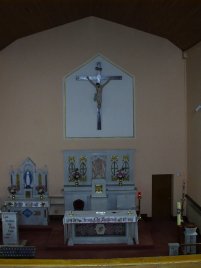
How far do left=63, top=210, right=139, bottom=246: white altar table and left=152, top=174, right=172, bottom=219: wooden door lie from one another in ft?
7.88

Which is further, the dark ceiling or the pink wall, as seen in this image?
the pink wall

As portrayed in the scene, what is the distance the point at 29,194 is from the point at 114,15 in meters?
6.11

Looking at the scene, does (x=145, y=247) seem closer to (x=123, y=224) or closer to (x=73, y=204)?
(x=123, y=224)

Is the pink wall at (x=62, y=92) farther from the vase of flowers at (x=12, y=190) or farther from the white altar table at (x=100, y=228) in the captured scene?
the white altar table at (x=100, y=228)

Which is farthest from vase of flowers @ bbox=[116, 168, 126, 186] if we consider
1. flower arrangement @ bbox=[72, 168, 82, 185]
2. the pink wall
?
flower arrangement @ bbox=[72, 168, 82, 185]

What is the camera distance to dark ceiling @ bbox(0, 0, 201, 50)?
8445 millimetres

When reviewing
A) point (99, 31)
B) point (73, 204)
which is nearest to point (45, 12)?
point (99, 31)

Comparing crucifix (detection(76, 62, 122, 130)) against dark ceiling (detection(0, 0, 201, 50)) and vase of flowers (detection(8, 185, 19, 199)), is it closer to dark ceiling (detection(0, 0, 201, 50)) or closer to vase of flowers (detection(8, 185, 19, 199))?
dark ceiling (detection(0, 0, 201, 50))

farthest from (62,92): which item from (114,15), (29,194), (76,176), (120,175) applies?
(29,194)

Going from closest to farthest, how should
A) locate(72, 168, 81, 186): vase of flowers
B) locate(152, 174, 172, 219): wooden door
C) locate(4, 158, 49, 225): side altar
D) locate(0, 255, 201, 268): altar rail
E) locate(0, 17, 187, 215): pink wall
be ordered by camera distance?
locate(0, 255, 201, 268): altar rail → locate(4, 158, 49, 225): side altar → locate(0, 17, 187, 215): pink wall → locate(72, 168, 81, 186): vase of flowers → locate(152, 174, 172, 219): wooden door

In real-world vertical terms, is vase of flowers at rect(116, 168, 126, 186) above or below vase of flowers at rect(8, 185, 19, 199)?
above

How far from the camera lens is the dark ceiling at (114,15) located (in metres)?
8.45

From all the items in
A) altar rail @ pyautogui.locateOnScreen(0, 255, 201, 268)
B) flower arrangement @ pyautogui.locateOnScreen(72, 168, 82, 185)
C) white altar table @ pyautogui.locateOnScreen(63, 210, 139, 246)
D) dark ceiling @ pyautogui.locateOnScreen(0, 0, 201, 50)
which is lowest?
white altar table @ pyautogui.locateOnScreen(63, 210, 139, 246)

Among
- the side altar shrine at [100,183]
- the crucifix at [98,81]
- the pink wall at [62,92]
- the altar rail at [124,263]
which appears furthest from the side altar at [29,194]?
the altar rail at [124,263]
